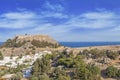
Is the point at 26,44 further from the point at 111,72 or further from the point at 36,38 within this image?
the point at 111,72

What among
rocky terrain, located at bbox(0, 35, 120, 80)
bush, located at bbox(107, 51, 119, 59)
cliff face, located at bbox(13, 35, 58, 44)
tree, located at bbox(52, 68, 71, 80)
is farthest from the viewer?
cliff face, located at bbox(13, 35, 58, 44)

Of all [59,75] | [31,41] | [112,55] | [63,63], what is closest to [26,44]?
[31,41]

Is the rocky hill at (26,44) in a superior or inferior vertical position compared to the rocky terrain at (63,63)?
superior

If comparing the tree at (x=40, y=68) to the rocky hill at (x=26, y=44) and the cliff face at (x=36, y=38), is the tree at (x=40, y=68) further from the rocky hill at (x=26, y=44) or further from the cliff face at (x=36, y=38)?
the cliff face at (x=36, y=38)

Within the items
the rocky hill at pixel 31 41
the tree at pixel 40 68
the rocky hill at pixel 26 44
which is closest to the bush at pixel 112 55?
the tree at pixel 40 68

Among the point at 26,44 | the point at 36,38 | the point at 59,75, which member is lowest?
the point at 59,75

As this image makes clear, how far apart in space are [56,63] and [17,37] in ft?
115

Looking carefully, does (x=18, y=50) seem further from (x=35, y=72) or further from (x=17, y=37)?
(x=35, y=72)

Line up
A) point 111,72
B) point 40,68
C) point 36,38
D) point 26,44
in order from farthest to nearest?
1. point 36,38
2. point 26,44
3. point 40,68
4. point 111,72

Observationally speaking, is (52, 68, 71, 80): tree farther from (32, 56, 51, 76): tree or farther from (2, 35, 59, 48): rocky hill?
(2, 35, 59, 48): rocky hill

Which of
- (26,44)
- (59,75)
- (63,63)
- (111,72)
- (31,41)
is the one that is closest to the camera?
(59,75)

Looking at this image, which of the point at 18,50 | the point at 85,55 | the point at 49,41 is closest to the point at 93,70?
the point at 85,55

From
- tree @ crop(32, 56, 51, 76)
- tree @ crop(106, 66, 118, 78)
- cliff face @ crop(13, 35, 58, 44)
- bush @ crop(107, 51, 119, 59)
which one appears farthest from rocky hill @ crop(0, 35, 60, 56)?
tree @ crop(106, 66, 118, 78)

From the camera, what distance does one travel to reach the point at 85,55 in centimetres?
4972
